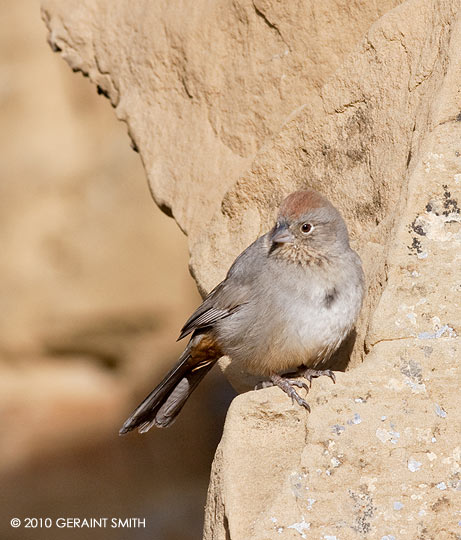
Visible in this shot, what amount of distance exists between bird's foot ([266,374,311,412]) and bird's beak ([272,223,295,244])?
665mm

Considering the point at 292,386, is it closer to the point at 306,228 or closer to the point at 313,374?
the point at 313,374

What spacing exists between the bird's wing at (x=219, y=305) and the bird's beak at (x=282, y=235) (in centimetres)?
31

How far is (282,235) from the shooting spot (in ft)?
15.3

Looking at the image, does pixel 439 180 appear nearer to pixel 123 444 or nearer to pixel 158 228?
pixel 158 228

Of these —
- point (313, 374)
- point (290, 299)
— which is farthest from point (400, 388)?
point (290, 299)

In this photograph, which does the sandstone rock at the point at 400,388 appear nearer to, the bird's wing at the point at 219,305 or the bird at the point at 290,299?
the bird at the point at 290,299

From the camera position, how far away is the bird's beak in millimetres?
4652

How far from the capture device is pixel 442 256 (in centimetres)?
390

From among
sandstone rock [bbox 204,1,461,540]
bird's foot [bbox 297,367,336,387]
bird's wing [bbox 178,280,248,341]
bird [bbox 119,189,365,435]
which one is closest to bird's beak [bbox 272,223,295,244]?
bird [bbox 119,189,365,435]

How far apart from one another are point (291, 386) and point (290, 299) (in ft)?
1.86

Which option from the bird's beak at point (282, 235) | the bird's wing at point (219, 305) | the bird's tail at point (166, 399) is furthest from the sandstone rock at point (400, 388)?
the bird's tail at point (166, 399)

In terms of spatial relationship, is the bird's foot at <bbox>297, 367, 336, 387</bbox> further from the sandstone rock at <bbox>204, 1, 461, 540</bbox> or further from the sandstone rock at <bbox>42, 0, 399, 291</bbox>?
the sandstone rock at <bbox>42, 0, 399, 291</bbox>

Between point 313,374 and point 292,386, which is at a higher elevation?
point 292,386

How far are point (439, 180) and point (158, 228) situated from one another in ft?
20.4
